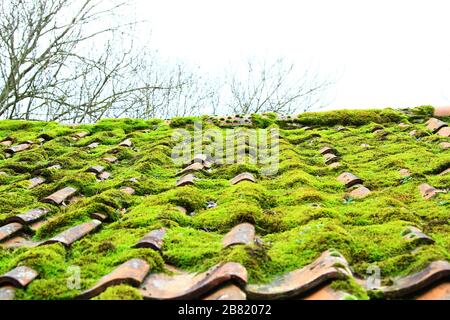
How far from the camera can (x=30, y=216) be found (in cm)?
263

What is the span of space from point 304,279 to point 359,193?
127cm

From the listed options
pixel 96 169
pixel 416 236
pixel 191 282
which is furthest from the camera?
pixel 96 169

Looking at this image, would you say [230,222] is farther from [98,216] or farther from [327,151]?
[327,151]

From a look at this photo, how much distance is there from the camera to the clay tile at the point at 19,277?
1.78m

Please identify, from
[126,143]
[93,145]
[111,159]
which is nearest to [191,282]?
[111,159]

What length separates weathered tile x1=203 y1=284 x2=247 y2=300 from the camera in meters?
1.58

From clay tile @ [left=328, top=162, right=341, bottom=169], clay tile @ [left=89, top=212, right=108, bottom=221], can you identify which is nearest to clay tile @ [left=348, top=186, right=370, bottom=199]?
clay tile @ [left=328, top=162, right=341, bottom=169]

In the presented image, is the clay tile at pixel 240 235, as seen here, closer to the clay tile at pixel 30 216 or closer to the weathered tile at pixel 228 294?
the weathered tile at pixel 228 294

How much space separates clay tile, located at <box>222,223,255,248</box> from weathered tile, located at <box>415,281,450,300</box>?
0.70 meters

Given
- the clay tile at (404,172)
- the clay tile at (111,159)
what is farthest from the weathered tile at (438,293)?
the clay tile at (111,159)

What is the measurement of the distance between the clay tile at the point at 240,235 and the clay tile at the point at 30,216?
3.62ft

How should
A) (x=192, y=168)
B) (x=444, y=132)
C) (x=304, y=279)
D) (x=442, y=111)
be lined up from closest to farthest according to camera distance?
(x=304, y=279) → (x=192, y=168) → (x=444, y=132) → (x=442, y=111)

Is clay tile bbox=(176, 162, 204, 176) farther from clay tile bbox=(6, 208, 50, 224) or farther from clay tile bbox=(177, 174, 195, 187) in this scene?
clay tile bbox=(6, 208, 50, 224)

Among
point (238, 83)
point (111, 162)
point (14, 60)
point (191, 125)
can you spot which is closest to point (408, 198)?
point (111, 162)
